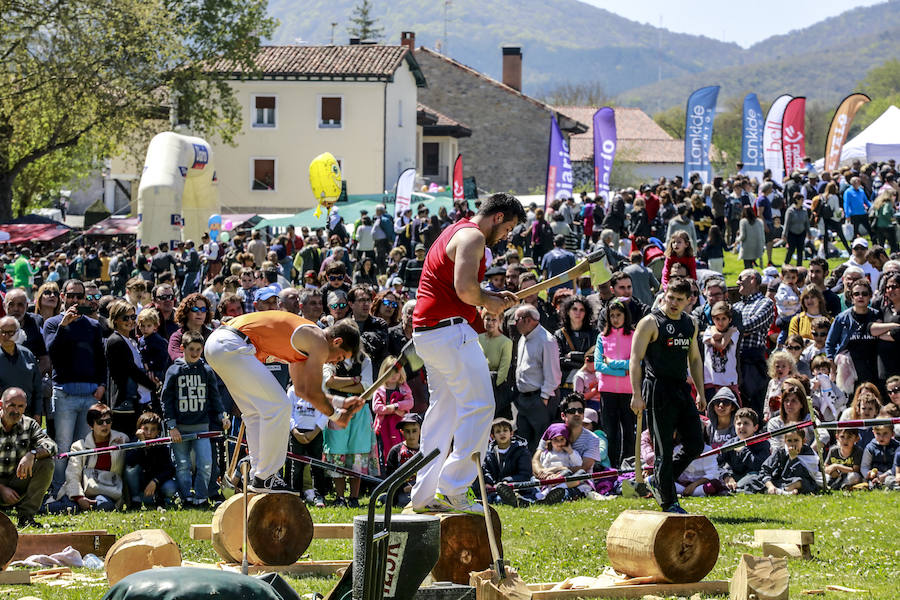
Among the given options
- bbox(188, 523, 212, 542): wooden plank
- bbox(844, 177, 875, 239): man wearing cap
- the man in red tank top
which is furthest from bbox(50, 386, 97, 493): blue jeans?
bbox(844, 177, 875, 239): man wearing cap

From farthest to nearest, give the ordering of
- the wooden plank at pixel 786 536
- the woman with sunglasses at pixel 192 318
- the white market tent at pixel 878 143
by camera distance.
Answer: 1. the white market tent at pixel 878 143
2. the woman with sunglasses at pixel 192 318
3. the wooden plank at pixel 786 536

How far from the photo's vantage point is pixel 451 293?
7.62m

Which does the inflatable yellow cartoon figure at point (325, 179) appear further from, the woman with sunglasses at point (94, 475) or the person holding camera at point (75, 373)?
the woman with sunglasses at point (94, 475)

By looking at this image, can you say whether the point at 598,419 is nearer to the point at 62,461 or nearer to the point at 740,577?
the point at 62,461

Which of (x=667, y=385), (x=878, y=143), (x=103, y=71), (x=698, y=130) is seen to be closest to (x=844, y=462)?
(x=667, y=385)

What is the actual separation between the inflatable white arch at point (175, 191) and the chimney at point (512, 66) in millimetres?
39890

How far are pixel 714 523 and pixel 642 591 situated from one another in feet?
9.98

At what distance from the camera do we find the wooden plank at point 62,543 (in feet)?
29.0

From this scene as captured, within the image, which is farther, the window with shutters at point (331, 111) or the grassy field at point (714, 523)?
the window with shutters at point (331, 111)

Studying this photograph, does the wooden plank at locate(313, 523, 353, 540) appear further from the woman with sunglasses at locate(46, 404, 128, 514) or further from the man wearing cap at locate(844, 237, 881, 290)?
the man wearing cap at locate(844, 237, 881, 290)

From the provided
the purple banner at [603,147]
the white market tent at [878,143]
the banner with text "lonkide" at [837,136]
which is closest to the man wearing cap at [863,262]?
the purple banner at [603,147]

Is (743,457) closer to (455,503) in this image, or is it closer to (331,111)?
(455,503)

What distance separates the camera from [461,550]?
A: 7312 millimetres

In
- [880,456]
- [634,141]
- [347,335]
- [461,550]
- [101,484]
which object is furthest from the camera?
[634,141]
